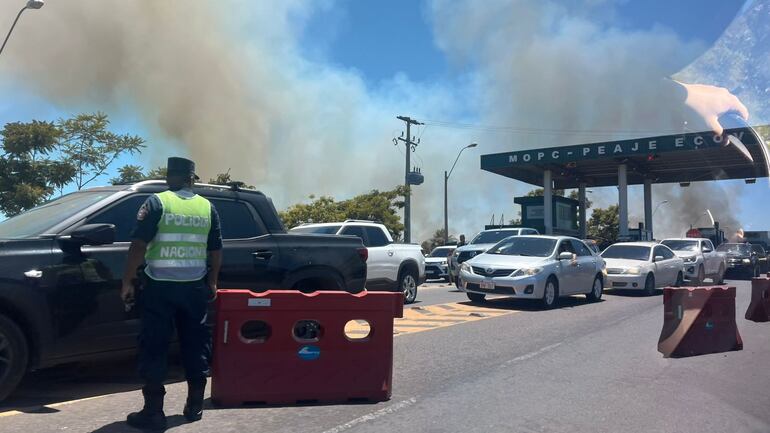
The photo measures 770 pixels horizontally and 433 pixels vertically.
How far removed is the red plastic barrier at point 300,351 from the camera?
16.3 feet

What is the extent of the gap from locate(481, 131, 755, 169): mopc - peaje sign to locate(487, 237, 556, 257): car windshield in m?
19.6

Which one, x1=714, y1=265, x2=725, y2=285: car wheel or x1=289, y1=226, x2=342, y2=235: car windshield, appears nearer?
x1=289, y1=226, x2=342, y2=235: car windshield

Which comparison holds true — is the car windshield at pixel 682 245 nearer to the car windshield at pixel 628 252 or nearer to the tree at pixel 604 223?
the car windshield at pixel 628 252

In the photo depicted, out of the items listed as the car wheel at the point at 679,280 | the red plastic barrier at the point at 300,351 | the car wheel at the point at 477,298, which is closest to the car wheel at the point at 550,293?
the car wheel at the point at 477,298

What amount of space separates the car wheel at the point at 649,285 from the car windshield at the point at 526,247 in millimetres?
4651

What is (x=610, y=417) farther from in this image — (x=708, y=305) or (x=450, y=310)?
(x=450, y=310)

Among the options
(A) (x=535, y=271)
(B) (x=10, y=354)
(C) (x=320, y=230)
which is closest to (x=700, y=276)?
(A) (x=535, y=271)

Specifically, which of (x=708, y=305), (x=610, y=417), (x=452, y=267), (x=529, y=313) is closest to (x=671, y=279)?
(x=452, y=267)

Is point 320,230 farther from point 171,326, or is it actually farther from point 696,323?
point 171,326

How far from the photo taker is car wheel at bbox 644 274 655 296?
16.7 m

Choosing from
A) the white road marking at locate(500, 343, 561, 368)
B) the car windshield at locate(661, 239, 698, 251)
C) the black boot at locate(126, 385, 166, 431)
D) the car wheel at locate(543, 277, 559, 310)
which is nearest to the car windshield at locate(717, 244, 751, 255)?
the car windshield at locate(661, 239, 698, 251)

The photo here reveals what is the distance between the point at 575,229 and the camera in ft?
137

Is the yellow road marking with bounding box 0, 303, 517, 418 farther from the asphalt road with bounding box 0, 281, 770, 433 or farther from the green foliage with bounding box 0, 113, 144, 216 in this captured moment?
the green foliage with bounding box 0, 113, 144, 216

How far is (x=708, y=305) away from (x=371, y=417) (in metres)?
5.40
